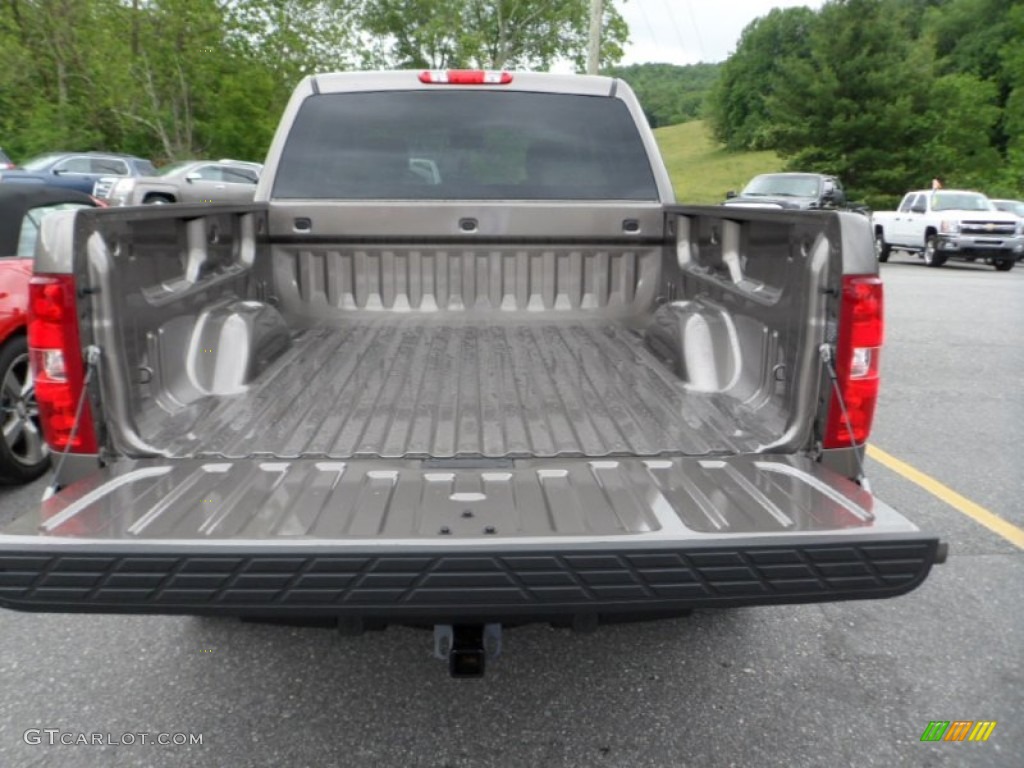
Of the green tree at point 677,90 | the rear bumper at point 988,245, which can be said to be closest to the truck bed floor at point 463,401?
the rear bumper at point 988,245

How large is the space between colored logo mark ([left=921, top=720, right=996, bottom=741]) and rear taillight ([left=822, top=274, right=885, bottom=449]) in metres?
1.03

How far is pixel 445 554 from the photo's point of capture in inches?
71.8

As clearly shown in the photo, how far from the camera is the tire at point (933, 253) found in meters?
20.4

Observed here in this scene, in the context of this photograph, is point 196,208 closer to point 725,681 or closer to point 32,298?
point 32,298

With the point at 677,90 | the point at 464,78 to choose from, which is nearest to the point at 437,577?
the point at 464,78

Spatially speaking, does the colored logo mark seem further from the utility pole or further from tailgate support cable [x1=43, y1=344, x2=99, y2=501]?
the utility pole

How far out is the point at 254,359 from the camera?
10.5 feet

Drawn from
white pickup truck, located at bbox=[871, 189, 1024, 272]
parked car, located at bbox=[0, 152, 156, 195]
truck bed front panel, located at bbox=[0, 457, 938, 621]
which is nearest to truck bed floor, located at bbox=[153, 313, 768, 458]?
truck bed front panel, located at bbox=[0, 457, 938, 621]

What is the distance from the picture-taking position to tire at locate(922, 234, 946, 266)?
20419mm

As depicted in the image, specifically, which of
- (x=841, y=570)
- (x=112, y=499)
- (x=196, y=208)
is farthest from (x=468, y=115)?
(x=841, y=570)

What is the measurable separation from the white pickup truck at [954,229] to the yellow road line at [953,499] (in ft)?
53.3

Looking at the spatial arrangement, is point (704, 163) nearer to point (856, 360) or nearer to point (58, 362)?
point (856, 360)

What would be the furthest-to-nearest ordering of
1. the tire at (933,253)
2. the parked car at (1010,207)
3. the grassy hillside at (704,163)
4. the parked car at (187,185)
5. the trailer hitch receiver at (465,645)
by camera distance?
the grassy hillside at (704,163) → the parked car at (1010,207) → the tire at (933,253) → the parked car at (187,185) → the trailer hitch receiver at (465,645)

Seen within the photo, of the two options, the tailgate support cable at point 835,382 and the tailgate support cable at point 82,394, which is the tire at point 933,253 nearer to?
the tailgate support cable at point 835,382
